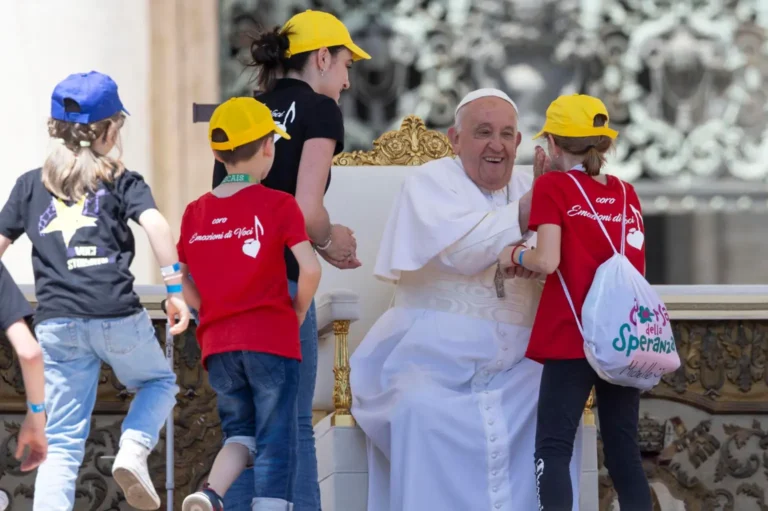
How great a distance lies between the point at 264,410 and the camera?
3922 mm

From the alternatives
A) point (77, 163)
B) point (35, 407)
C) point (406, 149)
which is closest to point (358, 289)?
point (406, 149)

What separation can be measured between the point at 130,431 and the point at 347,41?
1317mm

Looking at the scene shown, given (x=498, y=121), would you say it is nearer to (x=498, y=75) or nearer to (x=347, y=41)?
(x=347, y=41)

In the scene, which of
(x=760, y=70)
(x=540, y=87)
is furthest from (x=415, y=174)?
(x=760, y=70)

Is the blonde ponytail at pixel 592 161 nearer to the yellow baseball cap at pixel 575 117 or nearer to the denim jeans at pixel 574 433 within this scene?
the yellow baseball cap at pixel 575 117

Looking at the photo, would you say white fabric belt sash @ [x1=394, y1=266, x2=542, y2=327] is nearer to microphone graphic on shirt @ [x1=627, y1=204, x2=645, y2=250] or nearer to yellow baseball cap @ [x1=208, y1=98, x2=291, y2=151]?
microphone graphic on shirt @ [x1=627, y1=204, x2=645, y2=250]

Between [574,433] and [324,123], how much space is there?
1124 millimetres

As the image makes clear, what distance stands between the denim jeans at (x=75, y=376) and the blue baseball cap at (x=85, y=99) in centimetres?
53

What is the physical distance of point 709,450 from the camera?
532 centimetres

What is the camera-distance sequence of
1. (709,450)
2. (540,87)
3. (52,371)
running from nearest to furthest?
(52,371) < (709,450) < (540,87)

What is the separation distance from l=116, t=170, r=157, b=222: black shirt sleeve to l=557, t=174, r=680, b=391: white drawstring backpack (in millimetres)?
1210

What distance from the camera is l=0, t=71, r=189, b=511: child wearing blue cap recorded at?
152 inches

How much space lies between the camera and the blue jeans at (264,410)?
3.91 meters

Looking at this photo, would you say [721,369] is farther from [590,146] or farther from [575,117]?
[575,117]
